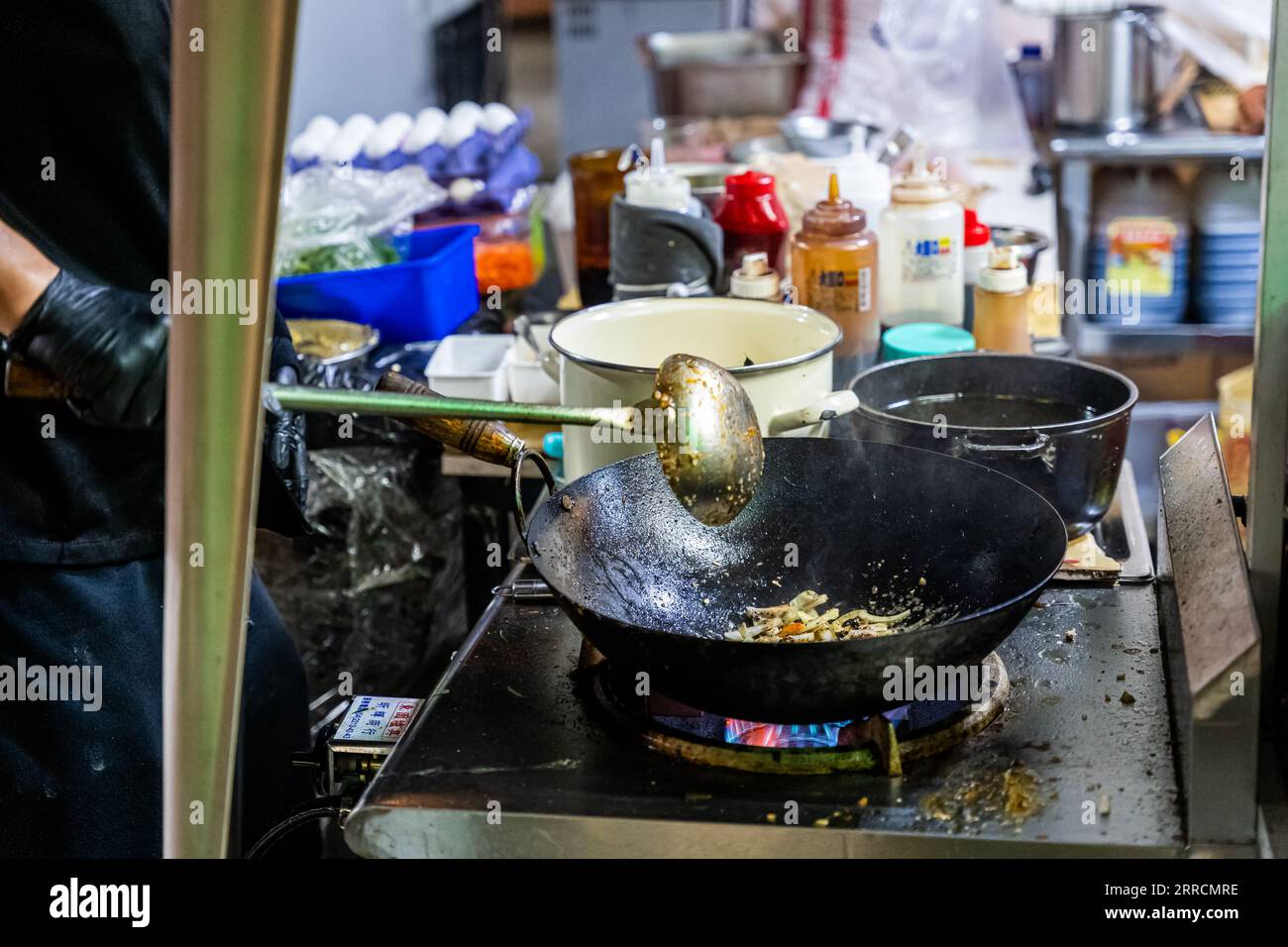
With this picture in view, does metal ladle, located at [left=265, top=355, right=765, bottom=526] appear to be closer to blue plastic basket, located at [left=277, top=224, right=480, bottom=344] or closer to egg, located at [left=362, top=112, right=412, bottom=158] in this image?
blue plastic basket, located at [left=277, top=224, right=480, bottom=344]

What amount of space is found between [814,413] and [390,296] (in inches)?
46.7

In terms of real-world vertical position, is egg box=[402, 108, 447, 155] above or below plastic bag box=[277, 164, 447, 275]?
above

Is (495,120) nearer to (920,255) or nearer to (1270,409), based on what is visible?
(920,255)

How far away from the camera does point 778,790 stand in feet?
3.32

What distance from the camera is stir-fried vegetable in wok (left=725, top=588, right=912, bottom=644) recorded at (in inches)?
45.8

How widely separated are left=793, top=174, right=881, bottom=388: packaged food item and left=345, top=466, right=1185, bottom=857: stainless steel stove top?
70cm

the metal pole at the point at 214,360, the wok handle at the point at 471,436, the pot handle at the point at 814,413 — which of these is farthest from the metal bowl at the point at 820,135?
the metal pole at the point at 214,360

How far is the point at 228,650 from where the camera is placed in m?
0.54

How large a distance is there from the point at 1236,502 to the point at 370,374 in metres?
1.39

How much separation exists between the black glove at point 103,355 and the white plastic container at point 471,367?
1062 mm

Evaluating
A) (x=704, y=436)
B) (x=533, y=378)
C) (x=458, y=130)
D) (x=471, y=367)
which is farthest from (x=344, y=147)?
(x=704, y=436)

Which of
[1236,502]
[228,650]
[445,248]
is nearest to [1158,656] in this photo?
[1236,502]

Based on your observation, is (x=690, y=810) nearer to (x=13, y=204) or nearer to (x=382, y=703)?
(x=382, y=703)

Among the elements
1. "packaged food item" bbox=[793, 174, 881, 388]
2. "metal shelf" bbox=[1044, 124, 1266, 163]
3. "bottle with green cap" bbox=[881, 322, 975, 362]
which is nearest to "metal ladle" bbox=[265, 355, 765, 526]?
"bottle with green cap" bbox=[881, 322, 975, 362]
